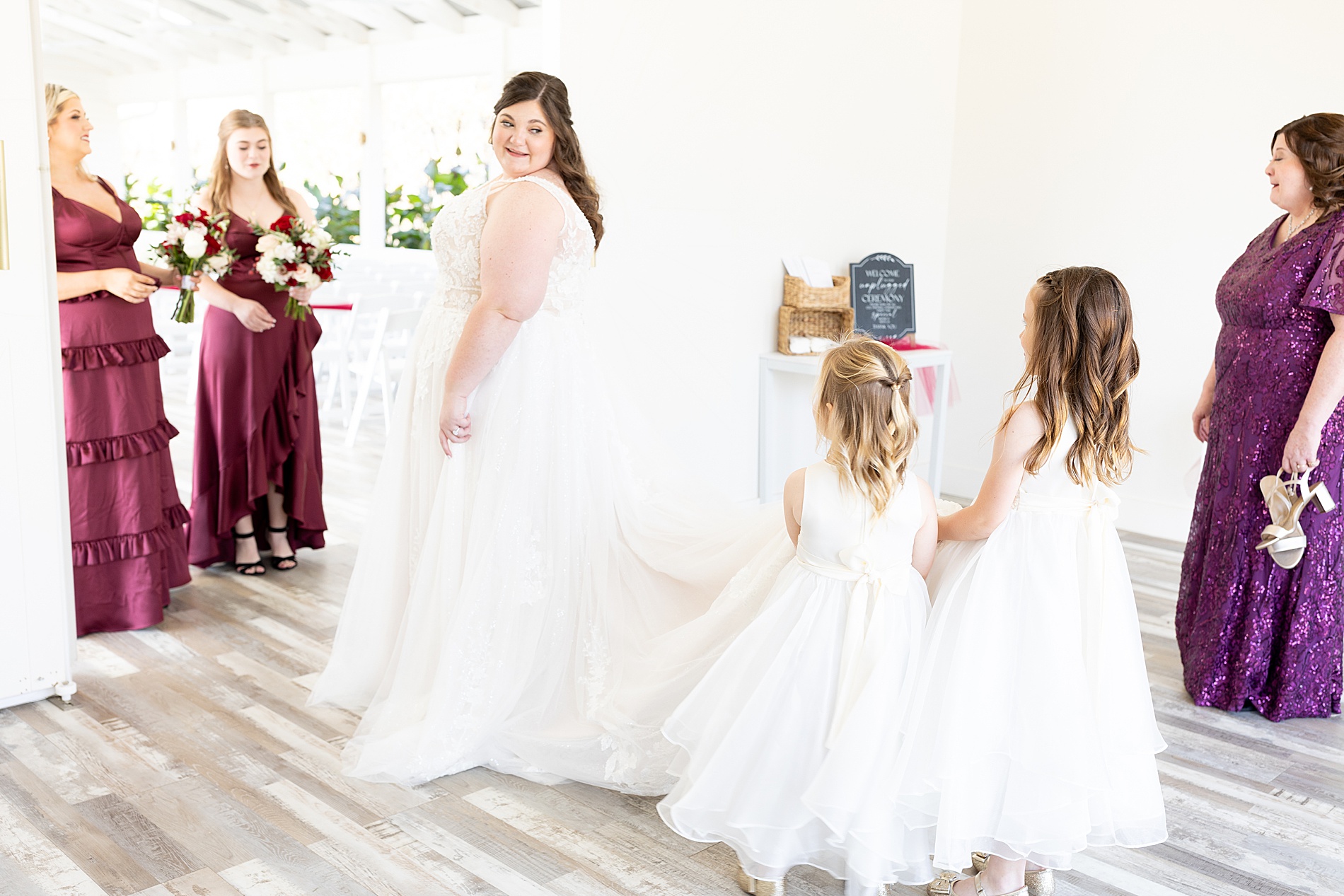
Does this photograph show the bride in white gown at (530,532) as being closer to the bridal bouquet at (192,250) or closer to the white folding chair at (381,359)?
the bridal bouquet at (192,250)

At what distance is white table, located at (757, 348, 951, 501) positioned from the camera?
4.70 m

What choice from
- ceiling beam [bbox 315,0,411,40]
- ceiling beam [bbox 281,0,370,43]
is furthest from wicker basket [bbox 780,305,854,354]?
ceiling beam [bbox 281,0,370,43]

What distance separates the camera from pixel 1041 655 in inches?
79.7

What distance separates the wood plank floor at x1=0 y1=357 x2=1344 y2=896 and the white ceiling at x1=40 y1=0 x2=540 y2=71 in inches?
281

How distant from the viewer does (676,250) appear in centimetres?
428

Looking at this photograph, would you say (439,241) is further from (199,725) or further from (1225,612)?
(1225,612)

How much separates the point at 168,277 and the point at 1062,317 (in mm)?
2969

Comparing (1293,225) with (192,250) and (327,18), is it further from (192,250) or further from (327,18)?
(327,18)

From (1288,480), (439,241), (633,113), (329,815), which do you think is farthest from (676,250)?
(329,815)

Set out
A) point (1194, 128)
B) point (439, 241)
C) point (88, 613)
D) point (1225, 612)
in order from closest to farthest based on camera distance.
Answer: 1. point (439, 241)
2. point (1225, 612)
3. point (88, 613)
4. point (1194, 128)

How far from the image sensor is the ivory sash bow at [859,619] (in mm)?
1965

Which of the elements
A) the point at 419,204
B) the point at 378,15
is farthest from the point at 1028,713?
the point at 378,15

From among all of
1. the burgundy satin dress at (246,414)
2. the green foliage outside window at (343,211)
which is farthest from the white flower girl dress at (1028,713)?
the green foliage outside window at (343,211)

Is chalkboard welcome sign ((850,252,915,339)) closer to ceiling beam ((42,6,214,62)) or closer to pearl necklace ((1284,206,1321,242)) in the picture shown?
pearl necklace ((1284,206,1321,242))
